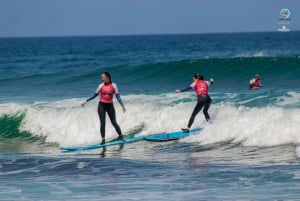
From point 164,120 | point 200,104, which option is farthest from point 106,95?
point 164,120

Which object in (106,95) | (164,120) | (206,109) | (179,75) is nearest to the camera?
(106,95)

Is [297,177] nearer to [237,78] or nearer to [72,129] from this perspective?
[72,129]

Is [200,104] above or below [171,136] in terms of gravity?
above

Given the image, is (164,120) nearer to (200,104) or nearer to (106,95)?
(200,104)

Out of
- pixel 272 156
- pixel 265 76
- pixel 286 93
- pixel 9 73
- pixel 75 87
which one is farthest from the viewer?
pixel 9 73

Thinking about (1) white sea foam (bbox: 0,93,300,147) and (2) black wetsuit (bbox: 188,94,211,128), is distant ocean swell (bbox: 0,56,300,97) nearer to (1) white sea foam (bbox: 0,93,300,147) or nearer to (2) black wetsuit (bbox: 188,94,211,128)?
(1) white sea foam (bbox: 0,93,300,147)

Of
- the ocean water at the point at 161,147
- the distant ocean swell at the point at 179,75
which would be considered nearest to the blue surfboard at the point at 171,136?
the ocean water at the point at 161,147

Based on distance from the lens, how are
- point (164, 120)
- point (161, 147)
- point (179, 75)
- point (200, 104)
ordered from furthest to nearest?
point (179, 75) < point (164, 120) < point (200, 104) < point (161, 147)

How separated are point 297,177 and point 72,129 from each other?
32.9 feet

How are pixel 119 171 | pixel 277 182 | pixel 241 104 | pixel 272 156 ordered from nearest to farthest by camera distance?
pixel 277 182 < pixel 119 171 < pixel 272 156 < pixel 241 104

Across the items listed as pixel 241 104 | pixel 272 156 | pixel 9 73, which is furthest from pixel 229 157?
pixel 9 73

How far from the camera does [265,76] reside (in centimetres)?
2989

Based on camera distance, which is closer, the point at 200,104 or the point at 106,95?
the point at 106,95

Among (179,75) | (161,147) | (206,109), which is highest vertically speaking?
(179,75)
